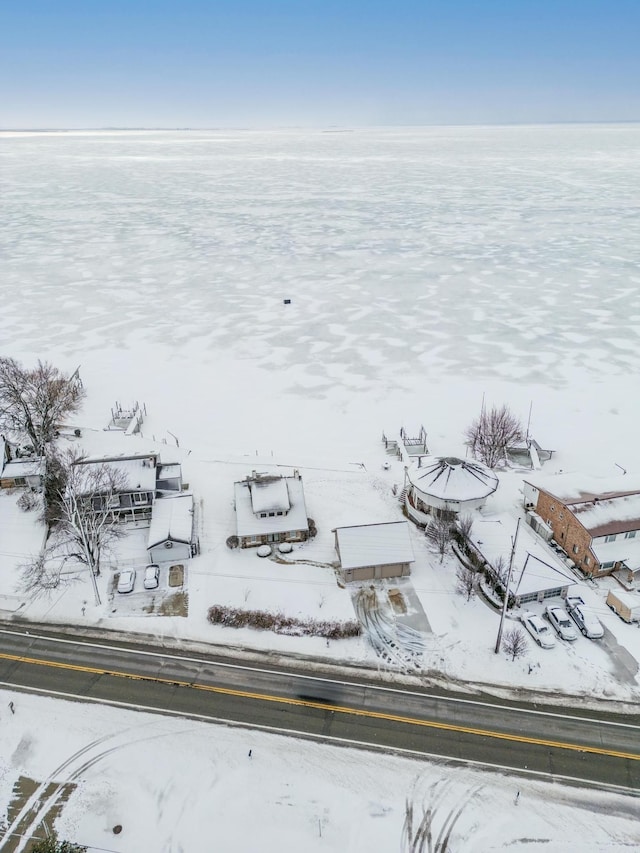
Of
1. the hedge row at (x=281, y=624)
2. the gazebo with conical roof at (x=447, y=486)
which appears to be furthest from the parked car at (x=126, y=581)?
the gazebo with conical roof at (x=447, y=486)

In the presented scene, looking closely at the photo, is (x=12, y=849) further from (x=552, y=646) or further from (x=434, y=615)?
(x=552, y=646)

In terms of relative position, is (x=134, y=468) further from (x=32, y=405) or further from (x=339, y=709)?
(x=339, y=709)

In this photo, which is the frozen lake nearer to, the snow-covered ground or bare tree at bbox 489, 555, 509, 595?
bare tree at bbox 489, 555, 509, 595

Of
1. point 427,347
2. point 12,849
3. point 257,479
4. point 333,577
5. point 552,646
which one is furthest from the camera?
point 427,347

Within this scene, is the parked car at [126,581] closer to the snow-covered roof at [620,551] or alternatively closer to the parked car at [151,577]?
the parked car at [151,577]

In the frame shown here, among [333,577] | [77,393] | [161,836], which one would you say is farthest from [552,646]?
[77,393]

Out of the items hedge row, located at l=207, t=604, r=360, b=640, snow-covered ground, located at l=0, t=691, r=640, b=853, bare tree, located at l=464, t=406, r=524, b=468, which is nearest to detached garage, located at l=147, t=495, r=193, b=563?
hedge row, located at l=207, t=604, r=360, b=640

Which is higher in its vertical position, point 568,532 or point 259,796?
point 568,532

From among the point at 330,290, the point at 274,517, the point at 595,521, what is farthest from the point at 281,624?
the point at 330,290
